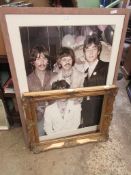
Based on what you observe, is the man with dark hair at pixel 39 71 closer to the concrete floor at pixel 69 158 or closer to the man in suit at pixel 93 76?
the man in suit at pixel 93 76

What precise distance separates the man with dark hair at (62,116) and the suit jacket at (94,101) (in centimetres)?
5

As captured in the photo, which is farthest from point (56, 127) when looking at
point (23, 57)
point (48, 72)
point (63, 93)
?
point (23, 57)

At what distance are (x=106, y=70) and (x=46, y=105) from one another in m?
0.44

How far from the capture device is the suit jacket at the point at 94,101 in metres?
1.15

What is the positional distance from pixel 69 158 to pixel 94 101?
1.51 ft

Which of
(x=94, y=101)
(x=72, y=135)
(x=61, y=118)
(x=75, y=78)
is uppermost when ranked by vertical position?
(x=75, y=78)

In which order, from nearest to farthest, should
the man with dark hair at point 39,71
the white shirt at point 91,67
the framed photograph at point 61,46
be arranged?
the framed photograph at point 61,46
the man with dark hair at point 39,71
the white shirt at point 91,67

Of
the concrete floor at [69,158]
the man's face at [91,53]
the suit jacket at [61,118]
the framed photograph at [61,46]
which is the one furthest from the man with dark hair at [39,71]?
the concrete floor at [69,158]

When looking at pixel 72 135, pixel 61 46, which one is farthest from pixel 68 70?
pixel 72 135

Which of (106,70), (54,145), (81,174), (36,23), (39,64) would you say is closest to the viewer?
(36,23)

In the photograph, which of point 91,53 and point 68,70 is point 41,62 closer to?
point 68,70

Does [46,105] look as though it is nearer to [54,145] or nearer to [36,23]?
[54,145]

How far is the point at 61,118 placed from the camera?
51.6 inches

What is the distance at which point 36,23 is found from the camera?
90 centimetres
